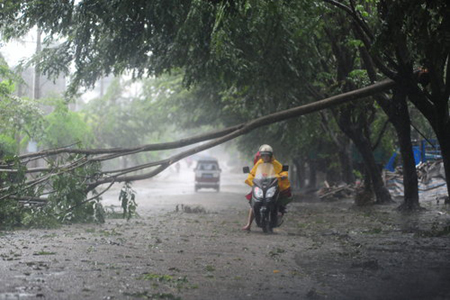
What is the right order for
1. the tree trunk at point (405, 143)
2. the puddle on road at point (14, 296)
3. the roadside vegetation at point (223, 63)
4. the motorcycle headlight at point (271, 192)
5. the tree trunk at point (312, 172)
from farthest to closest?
the tree trunk at point (312, 172) → the tree trunk at point (405, 143) → the motorcycle headlight at point (271, 192) → the roadside vegetation at point (223, 63) → the puddle on road at point (14, 296)

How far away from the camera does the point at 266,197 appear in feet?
38.5

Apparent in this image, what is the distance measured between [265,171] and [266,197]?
62 centimetres

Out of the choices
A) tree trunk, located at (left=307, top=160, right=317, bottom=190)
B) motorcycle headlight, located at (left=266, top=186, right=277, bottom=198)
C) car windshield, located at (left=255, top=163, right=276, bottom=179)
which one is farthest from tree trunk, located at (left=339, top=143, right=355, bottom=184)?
motorcycle headlight, located at (left=266, top=186, right=277, bottom=198)

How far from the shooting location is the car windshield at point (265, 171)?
12000 mm

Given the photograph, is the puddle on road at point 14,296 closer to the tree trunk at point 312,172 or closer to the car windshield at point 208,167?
the tree trunk at point 312,172

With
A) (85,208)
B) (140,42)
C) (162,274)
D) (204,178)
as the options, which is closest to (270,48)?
(140,42)

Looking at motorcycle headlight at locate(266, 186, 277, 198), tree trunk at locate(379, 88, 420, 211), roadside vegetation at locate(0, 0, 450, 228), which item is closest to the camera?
roadside vegetation at locate(0, 0, 450, 228)

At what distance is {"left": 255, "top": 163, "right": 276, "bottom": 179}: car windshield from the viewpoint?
1200cm

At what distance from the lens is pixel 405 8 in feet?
25.2

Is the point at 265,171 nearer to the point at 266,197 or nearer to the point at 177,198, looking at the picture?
the point at 266,197

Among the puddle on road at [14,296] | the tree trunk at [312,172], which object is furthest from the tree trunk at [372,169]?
the puddle on road at [14,296]

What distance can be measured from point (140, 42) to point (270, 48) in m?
3.93

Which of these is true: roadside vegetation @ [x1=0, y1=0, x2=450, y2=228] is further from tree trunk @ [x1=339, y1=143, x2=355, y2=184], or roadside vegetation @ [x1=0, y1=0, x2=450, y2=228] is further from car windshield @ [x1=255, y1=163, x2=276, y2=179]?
tree trunk @ [x1=339, y1=143, x2=355, y2=184]

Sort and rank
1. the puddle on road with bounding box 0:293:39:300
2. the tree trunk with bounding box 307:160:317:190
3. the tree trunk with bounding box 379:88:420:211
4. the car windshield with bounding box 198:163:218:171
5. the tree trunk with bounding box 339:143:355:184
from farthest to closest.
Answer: the car windshield with bounding box 198:163:218:171 → the tree trunk with bounding box 307:160:317:190 → the tree trunk with bounding box 339:143:355:184 → the tree trunk with bounding box 379:88:420:211 → the puddle on road with bounding box 0:293:39:300
